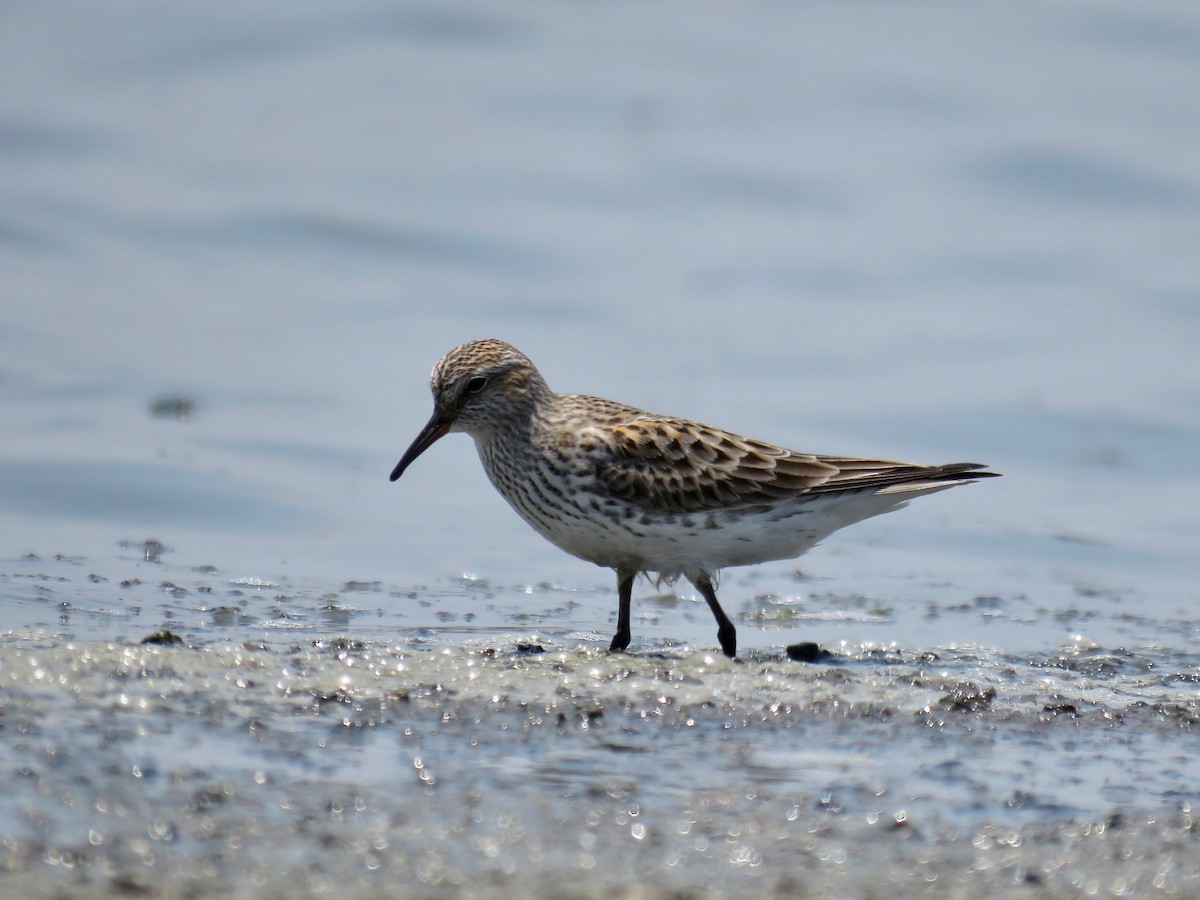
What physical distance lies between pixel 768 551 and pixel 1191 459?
5365 millimetres

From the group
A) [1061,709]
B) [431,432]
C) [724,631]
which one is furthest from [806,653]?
[431,432]

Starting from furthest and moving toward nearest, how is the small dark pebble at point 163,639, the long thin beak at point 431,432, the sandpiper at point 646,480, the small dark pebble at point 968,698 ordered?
the long thin beak at point 431,432, the sandpiper at point 646,480, the small dark pebble at point 163,639, the small dark pebble at point 968,698

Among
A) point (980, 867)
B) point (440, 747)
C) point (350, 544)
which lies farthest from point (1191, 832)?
point (350, 544)

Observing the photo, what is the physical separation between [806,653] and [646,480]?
1.01 meters

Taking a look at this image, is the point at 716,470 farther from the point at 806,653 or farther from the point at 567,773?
Result: the point at 567,773

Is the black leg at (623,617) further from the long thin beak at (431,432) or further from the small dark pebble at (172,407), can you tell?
the small dark pebble at (172,407)

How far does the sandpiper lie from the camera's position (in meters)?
7.10

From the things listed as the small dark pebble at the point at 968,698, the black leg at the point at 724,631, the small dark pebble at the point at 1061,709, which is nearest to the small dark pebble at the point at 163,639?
the black leg at the point at 724,631

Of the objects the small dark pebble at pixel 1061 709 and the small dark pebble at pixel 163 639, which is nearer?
the small dark pebble at pixel 1061 709

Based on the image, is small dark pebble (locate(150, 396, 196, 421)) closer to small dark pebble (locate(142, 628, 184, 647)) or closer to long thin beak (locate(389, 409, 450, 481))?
long thin beak (locate(389, 409, 450, 481))

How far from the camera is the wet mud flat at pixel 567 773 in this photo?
4.10 metres

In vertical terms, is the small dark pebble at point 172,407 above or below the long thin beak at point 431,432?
above

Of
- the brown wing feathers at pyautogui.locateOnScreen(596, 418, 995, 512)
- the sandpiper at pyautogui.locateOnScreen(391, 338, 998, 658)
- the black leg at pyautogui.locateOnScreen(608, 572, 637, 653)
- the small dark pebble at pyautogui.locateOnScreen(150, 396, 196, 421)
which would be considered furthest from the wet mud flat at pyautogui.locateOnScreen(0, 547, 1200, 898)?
the small dark pebble at pyautogui.locateOnScreen(150, 396, 196, 421)

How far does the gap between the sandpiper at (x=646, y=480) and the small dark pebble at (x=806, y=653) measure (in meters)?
0.26
